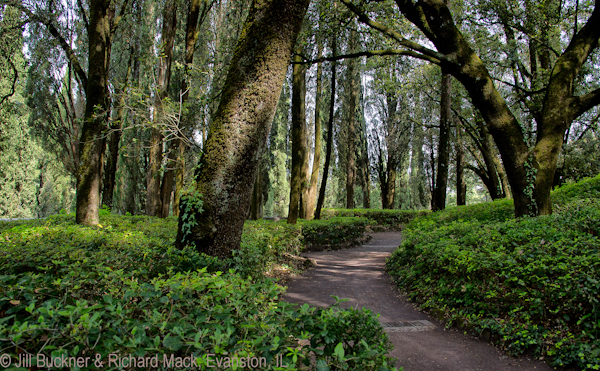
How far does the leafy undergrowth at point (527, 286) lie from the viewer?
3180mm

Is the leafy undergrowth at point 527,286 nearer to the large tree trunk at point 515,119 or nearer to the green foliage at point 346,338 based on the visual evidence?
the large tree trunk at point 515,119

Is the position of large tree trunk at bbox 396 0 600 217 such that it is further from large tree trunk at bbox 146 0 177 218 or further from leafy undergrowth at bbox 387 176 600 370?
large tree trunk at bbox 146 0 177 218

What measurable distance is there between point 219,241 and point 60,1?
12.2 meters

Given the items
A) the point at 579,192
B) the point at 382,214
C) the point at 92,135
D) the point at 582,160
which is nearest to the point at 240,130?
the point at 92,135

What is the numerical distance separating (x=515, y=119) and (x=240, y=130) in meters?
6.07

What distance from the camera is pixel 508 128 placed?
6.73m

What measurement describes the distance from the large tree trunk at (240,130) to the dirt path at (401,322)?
5.52 feet

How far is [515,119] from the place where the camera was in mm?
6812


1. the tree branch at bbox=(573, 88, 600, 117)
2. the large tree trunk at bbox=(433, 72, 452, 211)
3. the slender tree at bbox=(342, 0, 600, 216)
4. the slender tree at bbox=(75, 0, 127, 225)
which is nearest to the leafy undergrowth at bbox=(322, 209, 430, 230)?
the large tree trunk at bbox=(433, 72, 452, 211)

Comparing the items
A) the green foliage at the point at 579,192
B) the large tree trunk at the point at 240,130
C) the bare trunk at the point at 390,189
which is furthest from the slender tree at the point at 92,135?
the bare trunk at the point at 390,189

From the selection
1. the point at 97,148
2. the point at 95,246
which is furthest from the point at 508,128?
the point at 97,148

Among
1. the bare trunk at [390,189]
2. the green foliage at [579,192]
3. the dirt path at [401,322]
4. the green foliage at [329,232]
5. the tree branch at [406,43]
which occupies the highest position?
the tree branch at [406,43]

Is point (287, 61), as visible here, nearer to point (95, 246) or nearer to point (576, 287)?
point (95, 246)

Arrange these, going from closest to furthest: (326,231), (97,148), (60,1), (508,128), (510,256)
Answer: (510,256) < (508,128) < (97,148) < (60,1) < (326,231)
